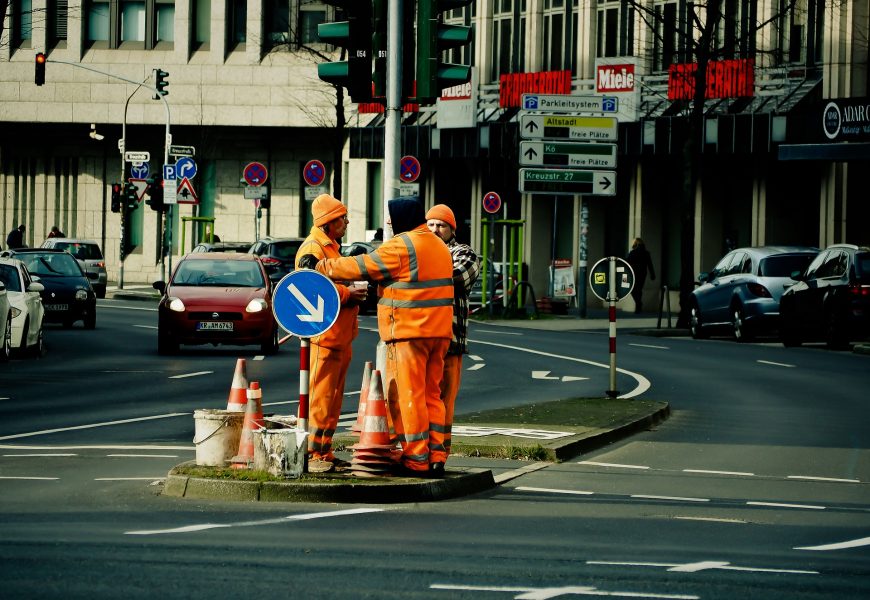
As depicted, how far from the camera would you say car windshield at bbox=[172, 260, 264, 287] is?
92.0 ft

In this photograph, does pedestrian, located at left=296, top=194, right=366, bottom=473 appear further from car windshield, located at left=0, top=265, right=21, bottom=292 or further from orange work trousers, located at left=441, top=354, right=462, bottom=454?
car windshield, located at left=0, top=265, right=21, bottom=292

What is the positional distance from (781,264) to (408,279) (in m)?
22.9

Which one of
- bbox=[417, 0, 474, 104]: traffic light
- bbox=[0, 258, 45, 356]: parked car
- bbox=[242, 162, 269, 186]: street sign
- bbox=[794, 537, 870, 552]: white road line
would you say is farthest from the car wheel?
bbox=[794, 537, 870, 552]: white road line

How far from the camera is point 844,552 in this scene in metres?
9.62

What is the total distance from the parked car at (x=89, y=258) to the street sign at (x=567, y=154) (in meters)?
25.8

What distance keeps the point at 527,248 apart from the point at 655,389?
103 ft

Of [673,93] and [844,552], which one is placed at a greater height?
[673,93]

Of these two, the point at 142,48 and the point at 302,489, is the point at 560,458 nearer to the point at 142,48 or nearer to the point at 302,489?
the point at 302,489

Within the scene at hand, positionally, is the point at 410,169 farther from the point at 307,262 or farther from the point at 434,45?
the point at 307,262

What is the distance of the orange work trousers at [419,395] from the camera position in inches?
468

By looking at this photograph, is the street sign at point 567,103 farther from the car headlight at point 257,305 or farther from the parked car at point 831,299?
the car headlight at point 257,305

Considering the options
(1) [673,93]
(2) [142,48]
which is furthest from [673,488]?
(2) [142,48]

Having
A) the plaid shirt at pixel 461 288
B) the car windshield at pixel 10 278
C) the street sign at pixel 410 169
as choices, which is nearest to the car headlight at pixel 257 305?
the car windshield at pixel 10 278

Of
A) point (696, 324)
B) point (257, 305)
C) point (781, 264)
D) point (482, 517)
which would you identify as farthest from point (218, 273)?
point (482, 517)
